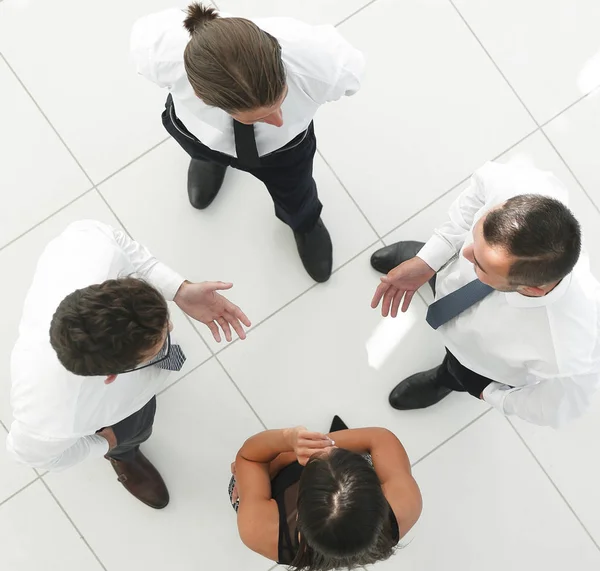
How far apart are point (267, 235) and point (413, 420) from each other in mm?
888

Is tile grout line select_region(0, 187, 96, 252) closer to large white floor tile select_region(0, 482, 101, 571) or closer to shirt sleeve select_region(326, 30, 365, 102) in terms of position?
large white floor tile select_region(0, 482, 101, 571)

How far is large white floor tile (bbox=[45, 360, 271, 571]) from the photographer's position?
2.30 m

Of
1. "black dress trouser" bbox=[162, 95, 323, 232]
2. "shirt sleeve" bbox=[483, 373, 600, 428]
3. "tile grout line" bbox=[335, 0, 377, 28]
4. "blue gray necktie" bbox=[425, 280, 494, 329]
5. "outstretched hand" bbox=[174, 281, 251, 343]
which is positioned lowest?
"shirt sleeve" bbox=[483, 373, 600, 428]

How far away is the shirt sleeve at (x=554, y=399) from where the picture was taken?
1550 millimetres

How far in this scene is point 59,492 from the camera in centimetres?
230

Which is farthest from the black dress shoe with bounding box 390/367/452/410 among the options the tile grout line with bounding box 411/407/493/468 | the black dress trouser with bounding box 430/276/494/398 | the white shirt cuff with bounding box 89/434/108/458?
the white shirt cuff with bounding box 89/434/108/458

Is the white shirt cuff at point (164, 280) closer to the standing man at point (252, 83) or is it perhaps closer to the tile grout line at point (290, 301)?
the standing man at point (252, 83)

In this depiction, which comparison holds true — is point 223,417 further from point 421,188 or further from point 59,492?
point 421,188

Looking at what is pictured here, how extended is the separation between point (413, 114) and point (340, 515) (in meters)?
1.67

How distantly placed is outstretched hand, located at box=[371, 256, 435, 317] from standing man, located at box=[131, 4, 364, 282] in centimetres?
42

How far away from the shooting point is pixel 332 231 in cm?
249

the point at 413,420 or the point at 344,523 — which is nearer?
the point at 344,523

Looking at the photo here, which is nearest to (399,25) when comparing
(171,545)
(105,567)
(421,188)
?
(421,188)

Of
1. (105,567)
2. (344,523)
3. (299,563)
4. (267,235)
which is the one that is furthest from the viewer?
(267,235)
